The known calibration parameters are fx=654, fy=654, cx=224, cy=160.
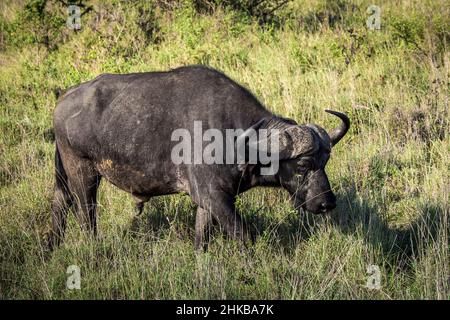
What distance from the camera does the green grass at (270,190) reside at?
464 cm

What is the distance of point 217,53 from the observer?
9.35m

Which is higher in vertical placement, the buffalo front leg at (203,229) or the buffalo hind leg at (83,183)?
the buffalo hind leg at (83,183)

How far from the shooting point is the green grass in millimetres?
4637

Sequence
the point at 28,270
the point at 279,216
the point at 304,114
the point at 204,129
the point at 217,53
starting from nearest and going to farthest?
the point at 28,270
the point at 204,129
the point at 279,216
the point at 304,114
the point at 217,53

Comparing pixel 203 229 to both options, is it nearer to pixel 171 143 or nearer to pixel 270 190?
pixel 171 143

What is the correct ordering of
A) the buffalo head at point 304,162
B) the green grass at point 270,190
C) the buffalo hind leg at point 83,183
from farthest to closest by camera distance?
the buffalo hind leg at point 83,183 → the buffalo head at point 304,162 → the green grass at point 270,190

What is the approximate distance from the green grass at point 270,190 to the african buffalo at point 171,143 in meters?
0.24

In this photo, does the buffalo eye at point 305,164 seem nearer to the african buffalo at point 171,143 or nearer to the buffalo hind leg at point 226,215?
the african buffalo at point 171,143

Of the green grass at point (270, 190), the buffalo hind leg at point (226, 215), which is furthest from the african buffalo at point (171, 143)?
the green grass at point (270, 190)

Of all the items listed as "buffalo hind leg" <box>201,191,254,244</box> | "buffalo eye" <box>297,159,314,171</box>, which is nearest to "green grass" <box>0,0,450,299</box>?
"buffalo hind leg" <box>201,191,254,244</box>

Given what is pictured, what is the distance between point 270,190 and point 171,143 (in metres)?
1.37
